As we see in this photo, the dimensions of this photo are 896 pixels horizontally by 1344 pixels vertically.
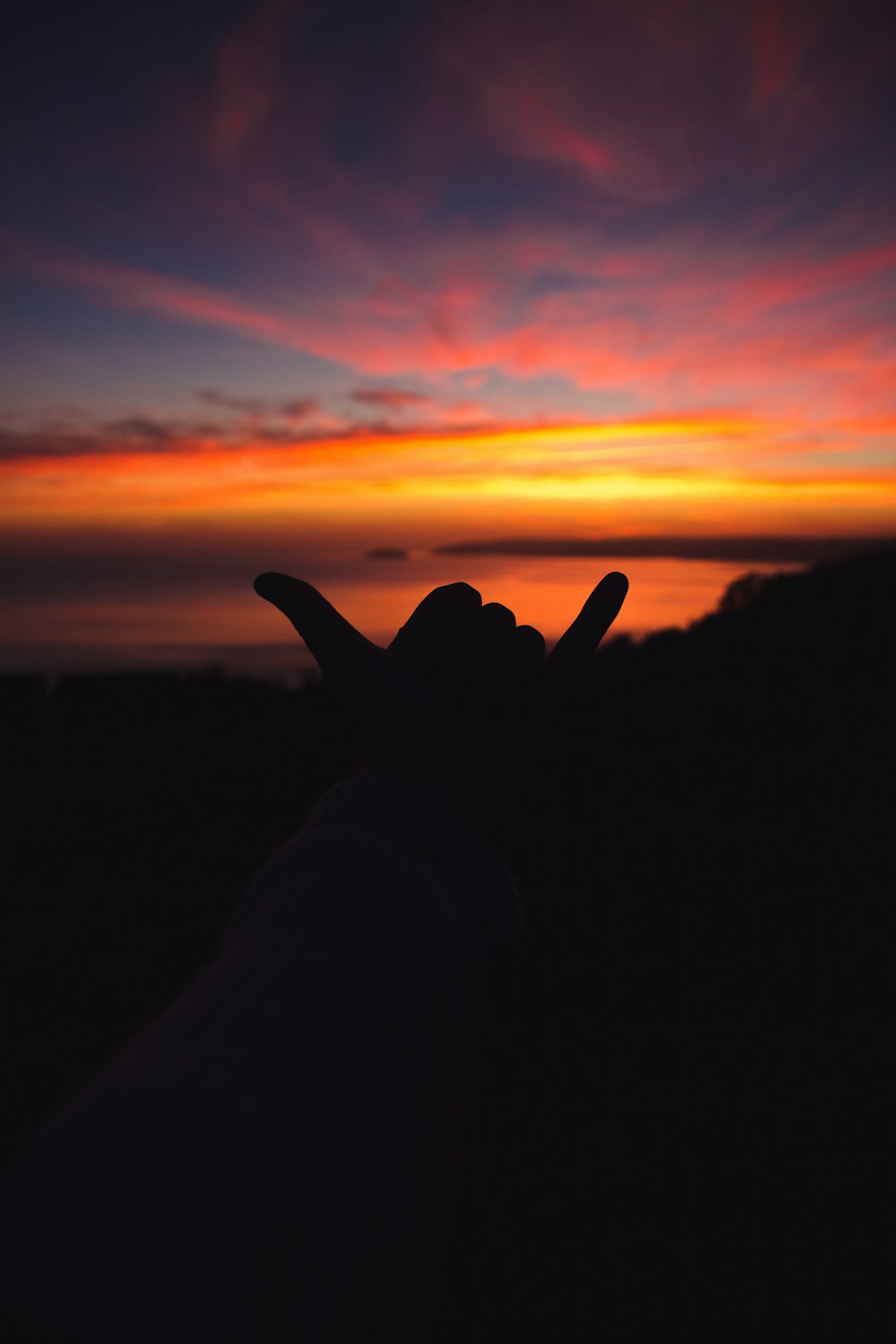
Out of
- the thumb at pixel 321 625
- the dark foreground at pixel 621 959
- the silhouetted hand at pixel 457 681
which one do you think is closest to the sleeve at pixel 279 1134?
the silhouetted hand at pixel 457 681

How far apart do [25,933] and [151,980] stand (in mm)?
531

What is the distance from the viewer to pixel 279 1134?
825 millimetres

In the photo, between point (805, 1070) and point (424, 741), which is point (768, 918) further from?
point (424, 741)

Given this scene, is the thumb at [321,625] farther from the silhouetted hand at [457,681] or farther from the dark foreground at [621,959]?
the dark foreground at [621,959]

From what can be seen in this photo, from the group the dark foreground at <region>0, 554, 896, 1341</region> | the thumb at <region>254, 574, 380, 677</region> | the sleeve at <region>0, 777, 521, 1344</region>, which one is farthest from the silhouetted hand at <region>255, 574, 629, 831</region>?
the dark foreground at <region>0, 554, 896, 1341</region>

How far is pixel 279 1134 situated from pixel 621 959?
6.96ft

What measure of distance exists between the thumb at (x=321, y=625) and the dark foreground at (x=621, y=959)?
3.99ft

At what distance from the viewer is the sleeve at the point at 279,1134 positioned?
70 centimetres

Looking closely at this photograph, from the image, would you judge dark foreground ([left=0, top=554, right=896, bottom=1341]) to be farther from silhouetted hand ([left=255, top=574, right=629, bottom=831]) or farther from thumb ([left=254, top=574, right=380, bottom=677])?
thumb ([left=254, top=574, right=380, bottom=677])

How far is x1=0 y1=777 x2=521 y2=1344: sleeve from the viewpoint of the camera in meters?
0.70

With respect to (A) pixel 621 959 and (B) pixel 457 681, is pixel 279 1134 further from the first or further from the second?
(A) pixel 621 959

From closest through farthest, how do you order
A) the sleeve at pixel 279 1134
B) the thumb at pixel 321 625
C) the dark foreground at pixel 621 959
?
the sleeve at pixel 279 1134, the dark foreground at pixel 621 959, the thumb at pixel 321 625

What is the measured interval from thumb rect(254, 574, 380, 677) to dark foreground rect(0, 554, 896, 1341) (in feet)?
3.99

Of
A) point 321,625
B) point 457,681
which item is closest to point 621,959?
point 457,681
